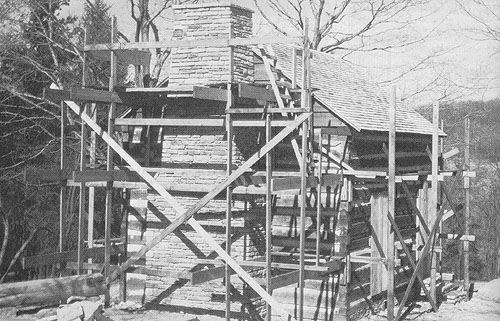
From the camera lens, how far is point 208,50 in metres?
14.8

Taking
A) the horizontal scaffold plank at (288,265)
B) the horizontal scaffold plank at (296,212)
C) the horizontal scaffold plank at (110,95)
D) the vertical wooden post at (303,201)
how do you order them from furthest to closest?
the horizontal scaffold plank at (296,212), the horizontal scaffold plank at (288,265), the horizontal scaffold plank at (110,95), the vertical wooden post at (303,201)

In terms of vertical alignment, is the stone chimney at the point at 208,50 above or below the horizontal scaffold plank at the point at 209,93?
above

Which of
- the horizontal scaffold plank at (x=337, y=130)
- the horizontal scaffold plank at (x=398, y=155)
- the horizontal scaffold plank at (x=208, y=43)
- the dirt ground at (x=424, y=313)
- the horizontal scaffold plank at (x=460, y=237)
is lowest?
the dirt ground at (x=424, y=313)

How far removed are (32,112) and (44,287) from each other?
15900 millimetres

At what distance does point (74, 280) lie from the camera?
11.9 m

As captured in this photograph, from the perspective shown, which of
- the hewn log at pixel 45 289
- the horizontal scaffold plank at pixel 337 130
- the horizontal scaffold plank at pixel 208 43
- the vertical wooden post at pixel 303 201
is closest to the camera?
the hewn log at pixel 45 289

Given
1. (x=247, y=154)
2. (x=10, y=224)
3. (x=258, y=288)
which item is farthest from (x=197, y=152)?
(x=10, y=224)

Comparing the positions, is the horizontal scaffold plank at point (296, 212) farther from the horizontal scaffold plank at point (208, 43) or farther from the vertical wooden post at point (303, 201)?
the horizontal scaffold plank at point (208, 43)

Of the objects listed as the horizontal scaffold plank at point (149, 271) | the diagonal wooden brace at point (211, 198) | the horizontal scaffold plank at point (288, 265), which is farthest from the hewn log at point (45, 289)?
the horizontal scaffold plank at point (288, 265)

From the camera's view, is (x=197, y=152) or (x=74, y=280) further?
(x=197, y=152)

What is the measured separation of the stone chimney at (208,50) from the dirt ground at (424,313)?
14.6 feet

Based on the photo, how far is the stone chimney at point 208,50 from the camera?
580 inches

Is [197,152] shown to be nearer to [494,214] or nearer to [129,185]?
[129,185]

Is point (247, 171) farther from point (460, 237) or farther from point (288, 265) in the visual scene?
point (460, 237)
